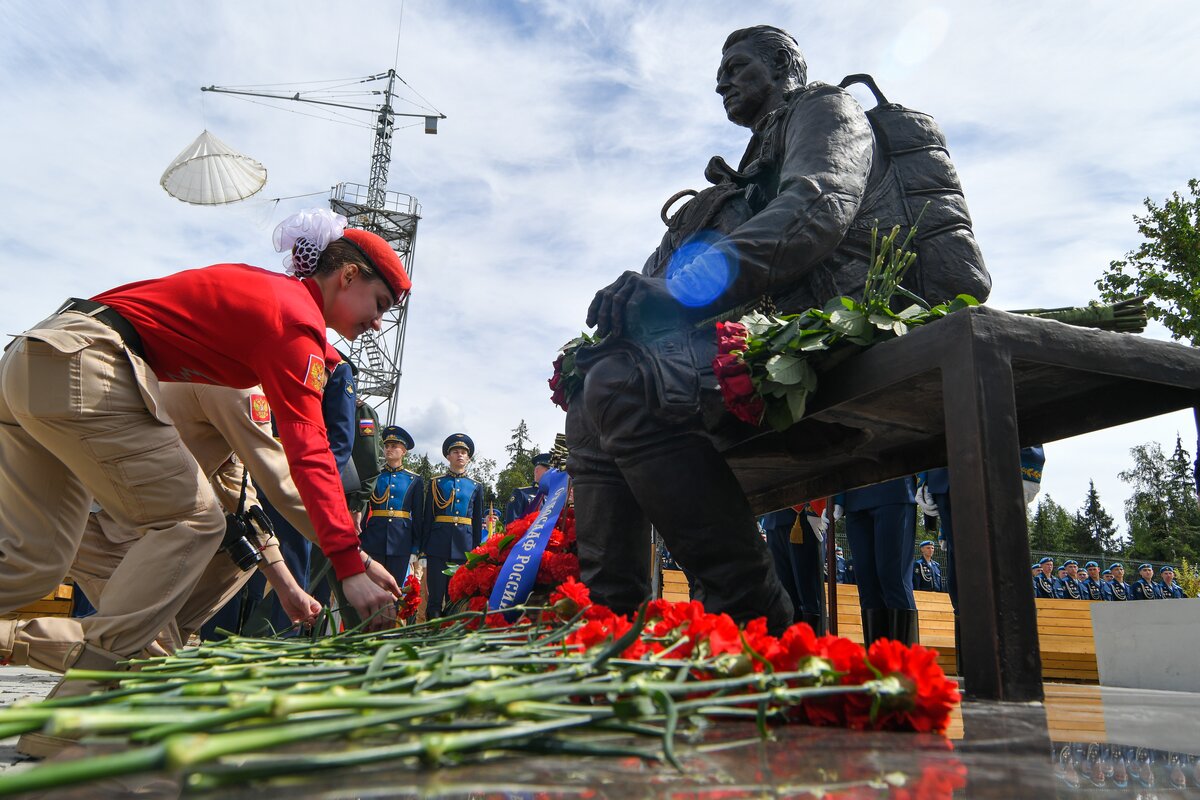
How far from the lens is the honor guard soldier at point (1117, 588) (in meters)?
16.7

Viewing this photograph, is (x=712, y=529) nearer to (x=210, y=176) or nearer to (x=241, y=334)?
(x=241, y=334)

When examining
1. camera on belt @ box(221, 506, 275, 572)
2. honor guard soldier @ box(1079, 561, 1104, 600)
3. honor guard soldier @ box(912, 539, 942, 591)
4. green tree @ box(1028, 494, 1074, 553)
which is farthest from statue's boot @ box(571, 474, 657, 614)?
green tree @ box(1028, 494, 1074, 553)

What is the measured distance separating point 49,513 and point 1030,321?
284cm

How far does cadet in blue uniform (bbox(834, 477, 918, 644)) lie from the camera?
4.27 meters

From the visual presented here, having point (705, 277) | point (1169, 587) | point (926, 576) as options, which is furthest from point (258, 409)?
point (1169, 587)

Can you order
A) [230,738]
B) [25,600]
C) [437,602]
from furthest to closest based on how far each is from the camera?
[437,602] → [25,600] → [230,738]

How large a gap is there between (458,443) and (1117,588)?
47.6 ft

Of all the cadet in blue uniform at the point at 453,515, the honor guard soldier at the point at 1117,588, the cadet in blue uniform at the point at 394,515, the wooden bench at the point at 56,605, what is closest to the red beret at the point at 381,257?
the cadet in blue uniform at the point at 394,515

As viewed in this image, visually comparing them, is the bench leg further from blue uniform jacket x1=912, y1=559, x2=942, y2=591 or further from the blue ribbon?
blue uniform jacket x1=912, y1=559, x2=942, y2=591

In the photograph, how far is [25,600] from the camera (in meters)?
2.65

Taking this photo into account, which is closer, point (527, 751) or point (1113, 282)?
point (527, 751)

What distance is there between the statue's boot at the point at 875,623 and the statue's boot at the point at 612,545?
210 cm

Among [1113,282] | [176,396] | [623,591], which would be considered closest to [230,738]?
[623,591]

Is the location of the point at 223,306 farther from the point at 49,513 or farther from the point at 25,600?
the point at 25,600
